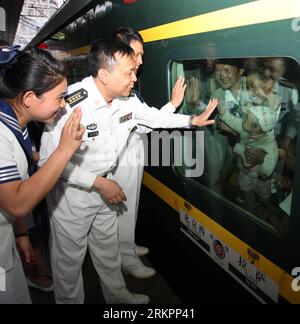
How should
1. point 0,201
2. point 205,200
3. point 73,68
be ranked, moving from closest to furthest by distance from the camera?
point 0,201, point 205,200, point 73,68

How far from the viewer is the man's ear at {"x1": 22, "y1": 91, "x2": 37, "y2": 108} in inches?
55.9

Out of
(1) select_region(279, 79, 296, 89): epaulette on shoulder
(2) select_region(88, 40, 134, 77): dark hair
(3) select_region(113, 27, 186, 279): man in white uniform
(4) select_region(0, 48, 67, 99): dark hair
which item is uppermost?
(2) select_region(88, 40, 134, 77): dark hair

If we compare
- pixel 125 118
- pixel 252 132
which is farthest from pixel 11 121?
pixel 252 132

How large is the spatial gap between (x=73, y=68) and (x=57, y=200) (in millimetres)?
2905

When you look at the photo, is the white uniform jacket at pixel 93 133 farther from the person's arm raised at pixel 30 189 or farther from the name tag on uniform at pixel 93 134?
the person's arm raised at pixel 30 189

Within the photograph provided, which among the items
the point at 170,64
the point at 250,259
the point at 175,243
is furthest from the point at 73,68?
the point at 250,259

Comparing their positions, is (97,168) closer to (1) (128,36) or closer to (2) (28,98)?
(2) (28,98)

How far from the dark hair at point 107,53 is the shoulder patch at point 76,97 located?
0.15 m

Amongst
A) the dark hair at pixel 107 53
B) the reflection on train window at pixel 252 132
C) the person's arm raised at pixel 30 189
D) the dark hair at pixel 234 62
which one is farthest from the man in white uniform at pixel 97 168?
the person's arm raised at pixel 30 189

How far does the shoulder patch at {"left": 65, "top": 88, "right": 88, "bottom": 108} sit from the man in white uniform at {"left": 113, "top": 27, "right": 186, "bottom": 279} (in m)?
0.44

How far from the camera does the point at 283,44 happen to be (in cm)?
118

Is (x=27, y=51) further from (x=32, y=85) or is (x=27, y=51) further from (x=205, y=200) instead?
(x=205, y=200)

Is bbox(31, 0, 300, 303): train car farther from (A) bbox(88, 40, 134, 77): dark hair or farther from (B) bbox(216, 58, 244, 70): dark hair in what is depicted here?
(A) bbox(88, 40, 134, 77): dark hair

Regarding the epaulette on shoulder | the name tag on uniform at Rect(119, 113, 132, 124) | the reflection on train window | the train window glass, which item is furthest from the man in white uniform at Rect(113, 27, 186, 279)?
the train window glass
